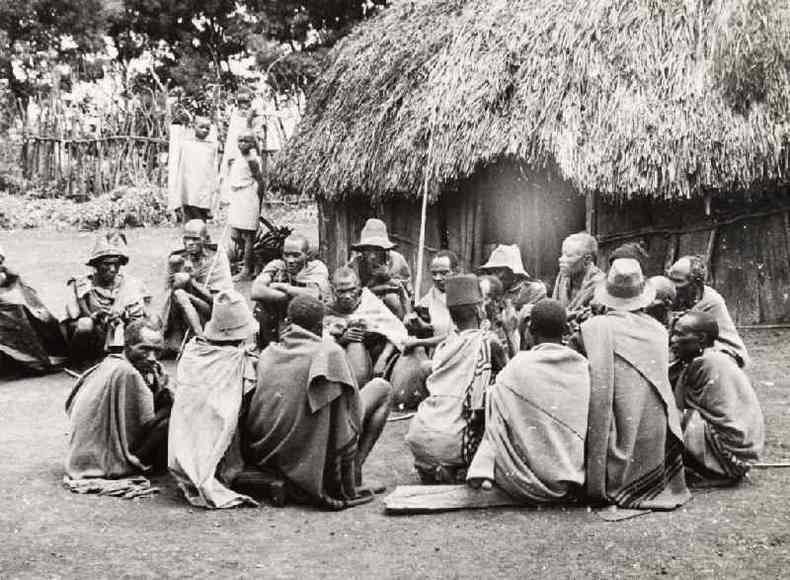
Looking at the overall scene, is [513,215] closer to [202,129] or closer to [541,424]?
[202,129]

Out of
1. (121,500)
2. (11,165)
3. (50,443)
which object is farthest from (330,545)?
(11,165)

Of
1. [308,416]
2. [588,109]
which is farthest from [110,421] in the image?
[588,109]

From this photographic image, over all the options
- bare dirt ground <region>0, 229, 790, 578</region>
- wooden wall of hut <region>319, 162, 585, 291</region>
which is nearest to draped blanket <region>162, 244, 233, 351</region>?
wooden wall of hut <region>319, 162, 585, 291</region>

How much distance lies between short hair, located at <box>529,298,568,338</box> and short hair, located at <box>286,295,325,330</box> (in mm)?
1245

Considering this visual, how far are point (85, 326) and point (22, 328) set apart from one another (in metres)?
0.66

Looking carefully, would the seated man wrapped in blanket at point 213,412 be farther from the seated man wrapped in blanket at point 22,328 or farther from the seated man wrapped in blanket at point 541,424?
the seated man wrapped in blanket at point 22,328

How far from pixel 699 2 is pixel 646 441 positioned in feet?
23.8

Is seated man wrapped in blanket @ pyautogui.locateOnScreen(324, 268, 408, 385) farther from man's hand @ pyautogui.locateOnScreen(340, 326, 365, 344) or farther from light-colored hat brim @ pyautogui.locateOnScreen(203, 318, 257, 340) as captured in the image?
light-colored hat brim @ pyautogui.locateOnScreen(203, 318, 257, 340)

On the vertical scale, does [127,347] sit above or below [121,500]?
above

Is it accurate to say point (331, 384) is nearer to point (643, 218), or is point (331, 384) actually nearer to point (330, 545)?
point (330, 545)

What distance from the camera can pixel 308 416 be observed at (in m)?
6.06

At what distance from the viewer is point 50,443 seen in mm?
7727

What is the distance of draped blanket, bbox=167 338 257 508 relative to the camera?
6109 mm

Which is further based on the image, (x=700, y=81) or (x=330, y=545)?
(x=700, y=81)
